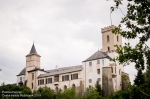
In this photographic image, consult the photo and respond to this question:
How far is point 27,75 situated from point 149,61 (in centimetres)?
7183

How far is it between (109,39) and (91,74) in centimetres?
1151

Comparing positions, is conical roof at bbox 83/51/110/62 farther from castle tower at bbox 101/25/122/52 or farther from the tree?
the tree

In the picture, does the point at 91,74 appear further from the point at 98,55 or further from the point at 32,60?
the point at 32,60

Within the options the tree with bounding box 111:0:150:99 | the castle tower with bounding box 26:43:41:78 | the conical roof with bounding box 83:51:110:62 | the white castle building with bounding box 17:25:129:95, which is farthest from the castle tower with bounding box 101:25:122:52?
the tree with bounding box 111:0:150:99

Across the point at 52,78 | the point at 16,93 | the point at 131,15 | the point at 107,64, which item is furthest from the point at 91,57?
the point at 131,15

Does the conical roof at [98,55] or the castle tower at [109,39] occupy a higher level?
the castle tower at [109,39]

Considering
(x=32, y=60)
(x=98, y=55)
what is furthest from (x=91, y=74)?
(x=32, y=60)

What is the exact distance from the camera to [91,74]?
65688 mm

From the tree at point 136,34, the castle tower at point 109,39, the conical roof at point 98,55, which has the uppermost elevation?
the castle tower at point 109,39

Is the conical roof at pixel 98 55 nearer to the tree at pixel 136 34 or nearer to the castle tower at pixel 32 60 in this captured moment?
the castle tower at pixel 32 60

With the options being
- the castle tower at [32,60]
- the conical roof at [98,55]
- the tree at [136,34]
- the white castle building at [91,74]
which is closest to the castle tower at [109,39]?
the white castle building at [91,74]

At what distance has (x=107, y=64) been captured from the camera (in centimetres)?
6462

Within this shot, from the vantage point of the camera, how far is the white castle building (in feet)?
210

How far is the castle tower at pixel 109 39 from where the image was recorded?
70381 millimetres
